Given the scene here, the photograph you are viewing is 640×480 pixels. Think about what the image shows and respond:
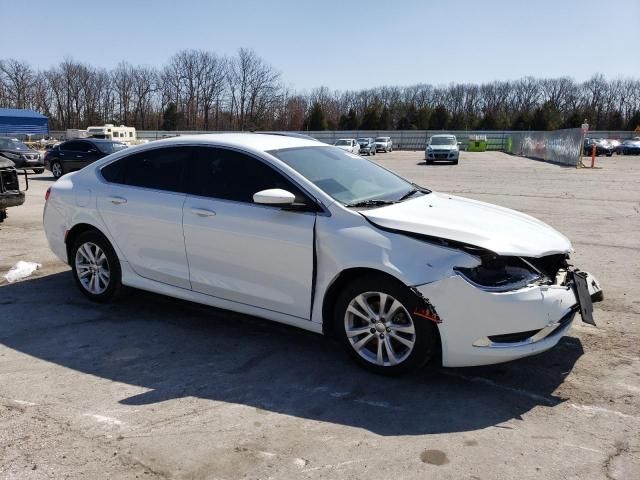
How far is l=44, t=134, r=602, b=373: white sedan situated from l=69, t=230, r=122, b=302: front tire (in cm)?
2

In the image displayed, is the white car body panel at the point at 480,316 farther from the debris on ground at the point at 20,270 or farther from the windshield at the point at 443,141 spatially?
the windshield at the point at 443,141

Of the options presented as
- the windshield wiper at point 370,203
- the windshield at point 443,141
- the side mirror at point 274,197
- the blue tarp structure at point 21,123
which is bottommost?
the windshield wiper at point 370,203

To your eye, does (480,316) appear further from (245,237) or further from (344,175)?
(245,237)

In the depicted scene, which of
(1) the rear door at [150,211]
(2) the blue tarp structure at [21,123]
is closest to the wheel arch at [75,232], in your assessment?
(1) the rear door at [150,211]

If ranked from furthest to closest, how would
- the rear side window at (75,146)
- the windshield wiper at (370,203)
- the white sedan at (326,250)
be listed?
the rear side window at (75,146) < the windshield wiper at (370,203) < the white sedan at (326,250)

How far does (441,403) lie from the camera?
146 inches

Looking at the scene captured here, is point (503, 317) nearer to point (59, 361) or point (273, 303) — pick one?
point (273, 303)

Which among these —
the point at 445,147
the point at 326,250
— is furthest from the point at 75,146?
the point at 445,147

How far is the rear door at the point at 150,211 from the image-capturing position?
497 cm

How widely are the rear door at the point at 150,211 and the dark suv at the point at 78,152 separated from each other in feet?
56.0

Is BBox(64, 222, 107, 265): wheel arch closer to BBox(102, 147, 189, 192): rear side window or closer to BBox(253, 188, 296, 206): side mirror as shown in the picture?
BBox(102, 147, 189, 192): rear side window

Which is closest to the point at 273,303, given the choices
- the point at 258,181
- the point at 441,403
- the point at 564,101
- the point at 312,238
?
the point at 312,238

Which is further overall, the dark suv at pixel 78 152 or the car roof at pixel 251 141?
the dark suv at pixel 78 152

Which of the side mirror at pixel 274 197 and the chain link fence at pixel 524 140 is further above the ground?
the chain link fence at pixel 524 140
